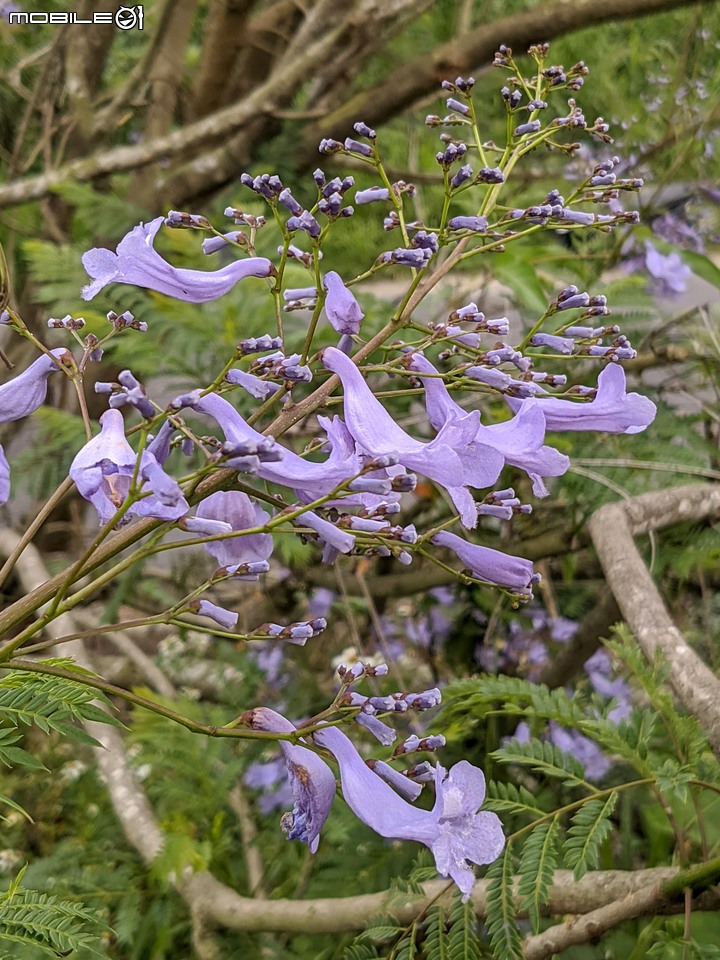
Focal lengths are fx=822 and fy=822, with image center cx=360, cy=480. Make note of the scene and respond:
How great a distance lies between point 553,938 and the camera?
92 cm

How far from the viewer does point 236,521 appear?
737 millimetres

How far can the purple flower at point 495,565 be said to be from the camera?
0.78m

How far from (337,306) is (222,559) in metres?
0.25

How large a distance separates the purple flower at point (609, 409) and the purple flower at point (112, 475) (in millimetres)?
347

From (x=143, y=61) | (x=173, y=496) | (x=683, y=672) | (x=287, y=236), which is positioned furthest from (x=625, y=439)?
(x=143, y=61)

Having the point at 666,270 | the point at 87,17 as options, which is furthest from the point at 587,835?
the point at 87,17

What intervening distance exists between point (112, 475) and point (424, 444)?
0.25 meters

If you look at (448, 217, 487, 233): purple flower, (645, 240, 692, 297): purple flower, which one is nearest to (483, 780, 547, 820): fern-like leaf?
(448, 217, 487, 233): purple flower

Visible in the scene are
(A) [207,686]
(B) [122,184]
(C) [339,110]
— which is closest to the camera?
(C) [339,110]

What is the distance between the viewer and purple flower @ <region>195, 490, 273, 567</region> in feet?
2.39

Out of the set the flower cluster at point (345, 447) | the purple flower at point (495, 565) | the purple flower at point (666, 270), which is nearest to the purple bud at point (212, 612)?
the flower cluster at point (345, 447)

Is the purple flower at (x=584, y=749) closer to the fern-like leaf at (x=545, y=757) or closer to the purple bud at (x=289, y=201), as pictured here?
the fern-like leaf at (x=545, y=757)

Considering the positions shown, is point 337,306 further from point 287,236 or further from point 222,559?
point 222,559

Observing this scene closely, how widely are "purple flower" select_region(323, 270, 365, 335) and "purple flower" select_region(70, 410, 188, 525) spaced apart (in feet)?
0.68
